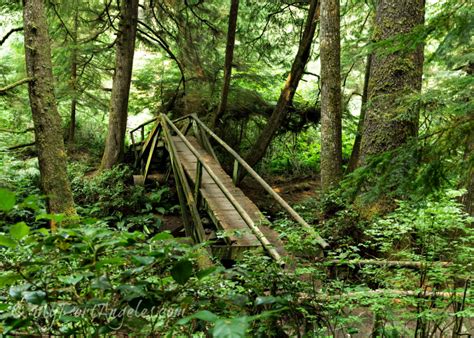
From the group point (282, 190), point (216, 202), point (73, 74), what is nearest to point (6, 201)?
point (216, 202)

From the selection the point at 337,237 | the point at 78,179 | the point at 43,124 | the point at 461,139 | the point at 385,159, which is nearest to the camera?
the point at 461,139

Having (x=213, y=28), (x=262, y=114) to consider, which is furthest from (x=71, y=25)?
(x=262, y=114)

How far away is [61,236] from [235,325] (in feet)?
2.68

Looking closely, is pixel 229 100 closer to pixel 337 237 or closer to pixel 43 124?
pixel 43 124

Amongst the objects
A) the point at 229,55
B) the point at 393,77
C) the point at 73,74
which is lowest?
the point at 393,77

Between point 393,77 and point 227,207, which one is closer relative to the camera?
point 393,77

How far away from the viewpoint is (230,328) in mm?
1236

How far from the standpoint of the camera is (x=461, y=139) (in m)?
2.31

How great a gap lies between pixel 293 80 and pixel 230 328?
9.86 meters

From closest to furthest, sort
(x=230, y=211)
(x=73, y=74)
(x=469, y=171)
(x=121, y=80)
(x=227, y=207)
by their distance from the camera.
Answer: (x=469, y=171) < (x=230, y=211) < (x=227, y=207) < (x=121, y=80) < (x=73, y=74)

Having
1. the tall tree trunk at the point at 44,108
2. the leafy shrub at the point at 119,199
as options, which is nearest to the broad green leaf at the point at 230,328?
the tall tree trunk at the point at 44,108

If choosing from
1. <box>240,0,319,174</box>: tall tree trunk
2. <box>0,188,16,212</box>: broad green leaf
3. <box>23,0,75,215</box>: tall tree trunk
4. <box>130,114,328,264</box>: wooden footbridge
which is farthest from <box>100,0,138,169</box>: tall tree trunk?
<box>0,188,16,212</box>: broad green leaf

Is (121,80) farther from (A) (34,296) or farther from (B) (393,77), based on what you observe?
(A) (34,296)

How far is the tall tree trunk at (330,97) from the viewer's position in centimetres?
737
